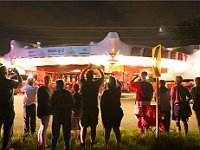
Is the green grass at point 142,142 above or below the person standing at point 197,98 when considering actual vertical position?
below

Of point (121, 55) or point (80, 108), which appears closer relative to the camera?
point (80, 108)

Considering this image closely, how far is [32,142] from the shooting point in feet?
25.2

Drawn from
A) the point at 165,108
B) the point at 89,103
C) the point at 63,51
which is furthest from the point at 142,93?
the point at 63,51

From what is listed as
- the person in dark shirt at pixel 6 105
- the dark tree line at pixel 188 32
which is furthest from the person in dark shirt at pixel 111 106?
the dark tree line at pixel 188 32

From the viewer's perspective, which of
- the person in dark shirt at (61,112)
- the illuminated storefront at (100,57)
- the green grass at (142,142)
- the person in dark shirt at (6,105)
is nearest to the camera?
the person in dark shirt at (6,105)

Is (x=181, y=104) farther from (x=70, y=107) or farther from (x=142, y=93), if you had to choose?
(x=70, y=107)

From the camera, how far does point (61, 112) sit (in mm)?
6816

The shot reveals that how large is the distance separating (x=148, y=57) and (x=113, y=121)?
2162 centimetres

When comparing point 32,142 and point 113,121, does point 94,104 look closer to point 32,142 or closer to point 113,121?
point 113,121

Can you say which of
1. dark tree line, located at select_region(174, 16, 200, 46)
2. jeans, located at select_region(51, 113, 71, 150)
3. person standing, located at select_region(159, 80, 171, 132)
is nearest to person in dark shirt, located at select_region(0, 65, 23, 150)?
jeans, located at select_region(51, 113, 71, 150)

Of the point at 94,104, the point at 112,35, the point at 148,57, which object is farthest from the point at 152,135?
the point at 148,57

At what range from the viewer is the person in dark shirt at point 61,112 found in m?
6.82

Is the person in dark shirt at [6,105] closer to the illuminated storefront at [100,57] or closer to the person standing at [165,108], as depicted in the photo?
the person standing at [165,108]

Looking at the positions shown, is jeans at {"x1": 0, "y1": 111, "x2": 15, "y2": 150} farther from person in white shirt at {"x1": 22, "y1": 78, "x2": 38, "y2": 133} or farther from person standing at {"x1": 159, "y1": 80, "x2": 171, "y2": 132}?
person standing at {"x1": 159, "y1": 80, "x2": 171, "y2": 132}
